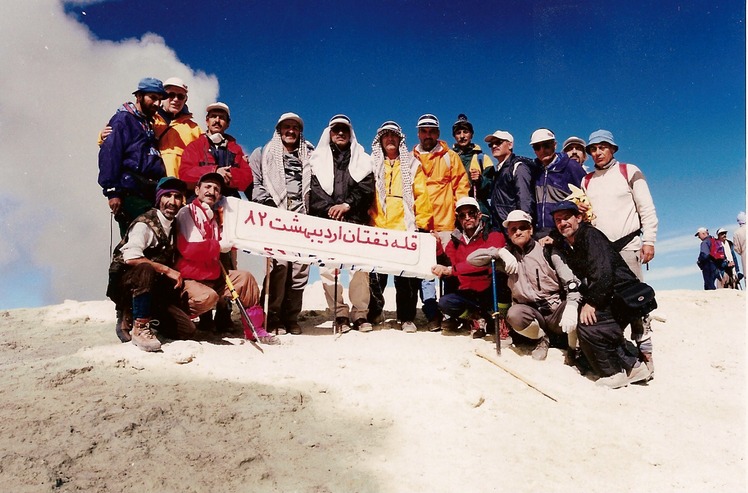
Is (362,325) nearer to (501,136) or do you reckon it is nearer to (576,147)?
(501,136)

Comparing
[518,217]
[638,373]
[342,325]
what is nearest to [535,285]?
[518,217]

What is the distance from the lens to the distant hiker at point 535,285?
5.20m

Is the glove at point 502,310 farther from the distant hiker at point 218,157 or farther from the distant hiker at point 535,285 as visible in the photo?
the distant hiker at point 218,157

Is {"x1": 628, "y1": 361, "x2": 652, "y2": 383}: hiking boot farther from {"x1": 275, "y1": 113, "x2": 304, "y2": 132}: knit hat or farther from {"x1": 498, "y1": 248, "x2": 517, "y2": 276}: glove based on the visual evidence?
{"x1": 275, "y1": 113, "x2": 304, "y2": 132}: knit hat

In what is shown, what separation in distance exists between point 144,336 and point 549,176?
4.86 meters

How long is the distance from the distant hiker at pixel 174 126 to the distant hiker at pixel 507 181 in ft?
12.5

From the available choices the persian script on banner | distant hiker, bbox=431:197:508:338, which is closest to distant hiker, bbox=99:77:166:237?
the persian script on banner

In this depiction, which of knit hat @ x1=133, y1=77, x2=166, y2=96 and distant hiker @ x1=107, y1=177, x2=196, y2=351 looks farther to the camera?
knit hat @ x1=133, y1=77, x2=166, y2=96

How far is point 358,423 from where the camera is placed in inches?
139

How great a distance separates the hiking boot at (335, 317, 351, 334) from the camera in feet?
19.3

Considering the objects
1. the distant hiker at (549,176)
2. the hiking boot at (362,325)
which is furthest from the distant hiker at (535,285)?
the hiking boot at (362,325)

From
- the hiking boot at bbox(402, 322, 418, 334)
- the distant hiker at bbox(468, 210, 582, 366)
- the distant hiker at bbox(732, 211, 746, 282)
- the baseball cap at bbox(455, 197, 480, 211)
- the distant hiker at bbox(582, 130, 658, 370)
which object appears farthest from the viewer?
the distant hiker at bbox(732, 211, 746, 282)

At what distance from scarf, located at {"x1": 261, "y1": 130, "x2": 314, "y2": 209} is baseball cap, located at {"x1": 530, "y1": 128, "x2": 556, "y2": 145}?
284cm

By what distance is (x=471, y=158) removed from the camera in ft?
22.6
